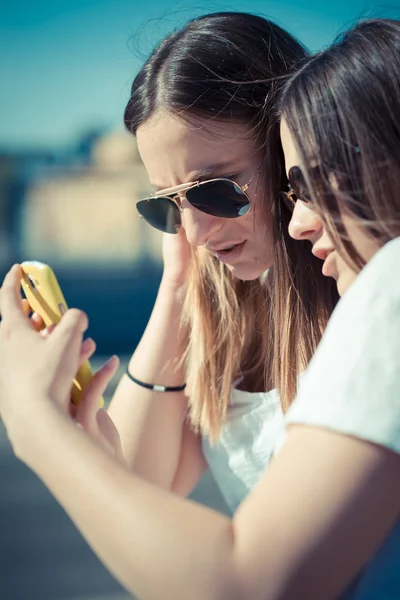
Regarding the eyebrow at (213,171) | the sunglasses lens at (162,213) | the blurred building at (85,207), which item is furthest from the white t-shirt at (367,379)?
the blurred building at (85,207)

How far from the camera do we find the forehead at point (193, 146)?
183cm

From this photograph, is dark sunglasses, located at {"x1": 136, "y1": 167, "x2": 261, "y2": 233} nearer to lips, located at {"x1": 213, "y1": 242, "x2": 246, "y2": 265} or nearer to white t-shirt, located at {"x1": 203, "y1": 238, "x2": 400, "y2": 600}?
lips, located at {"x1": 213, "y1": 242, "x2": 246, "y2": 265}

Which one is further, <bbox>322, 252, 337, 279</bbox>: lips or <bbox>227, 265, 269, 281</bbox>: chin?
<bbox>227, 265, 269, 281</bbox>: chin

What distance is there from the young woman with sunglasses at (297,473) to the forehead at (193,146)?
68 cm

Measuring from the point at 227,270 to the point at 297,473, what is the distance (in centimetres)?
123

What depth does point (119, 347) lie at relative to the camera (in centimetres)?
1072

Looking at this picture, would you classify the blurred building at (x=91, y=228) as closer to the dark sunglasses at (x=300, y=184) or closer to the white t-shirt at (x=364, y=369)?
the dark sunglasses at (x=300, y=184)

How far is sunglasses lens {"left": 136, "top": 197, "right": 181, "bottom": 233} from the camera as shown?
6.55 feet


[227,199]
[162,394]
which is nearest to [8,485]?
[162,394]

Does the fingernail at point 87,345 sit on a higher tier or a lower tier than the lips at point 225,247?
lower

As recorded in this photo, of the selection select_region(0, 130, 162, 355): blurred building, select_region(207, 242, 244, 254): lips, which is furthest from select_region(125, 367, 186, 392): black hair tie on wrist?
select_region(0, 130, 162, 355): blurred building

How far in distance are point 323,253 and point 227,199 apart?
1.82 ft

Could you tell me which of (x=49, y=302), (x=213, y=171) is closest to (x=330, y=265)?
(x=49, y=302)

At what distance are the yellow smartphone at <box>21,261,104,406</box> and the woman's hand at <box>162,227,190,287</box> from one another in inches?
29.8
